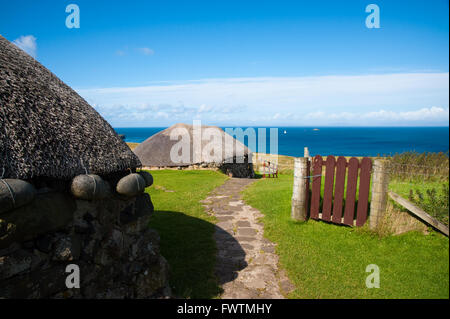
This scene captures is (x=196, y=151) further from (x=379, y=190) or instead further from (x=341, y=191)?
(x=379, y=190)

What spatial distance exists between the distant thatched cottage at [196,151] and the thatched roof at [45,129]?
13303mm

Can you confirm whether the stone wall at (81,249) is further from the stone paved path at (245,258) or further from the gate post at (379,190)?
the gate post at (379,190)

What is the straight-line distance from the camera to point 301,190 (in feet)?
23.6

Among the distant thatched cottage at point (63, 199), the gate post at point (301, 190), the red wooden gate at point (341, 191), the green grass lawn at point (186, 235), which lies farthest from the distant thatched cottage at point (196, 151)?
the distant thatched cottage at point (63, 199)

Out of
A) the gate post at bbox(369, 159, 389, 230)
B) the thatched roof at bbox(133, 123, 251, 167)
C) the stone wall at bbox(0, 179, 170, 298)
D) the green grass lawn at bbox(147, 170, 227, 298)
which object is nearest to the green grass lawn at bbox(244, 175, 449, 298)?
the gate post at bbox(369, 159, 389, 230)

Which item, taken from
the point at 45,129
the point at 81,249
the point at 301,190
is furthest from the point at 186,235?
the point at 45,129

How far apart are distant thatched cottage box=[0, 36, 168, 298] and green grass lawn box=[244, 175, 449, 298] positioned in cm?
265

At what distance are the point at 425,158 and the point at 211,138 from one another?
13556 millimetres

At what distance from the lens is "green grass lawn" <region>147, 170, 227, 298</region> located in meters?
4.82

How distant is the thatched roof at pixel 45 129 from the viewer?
3086mm

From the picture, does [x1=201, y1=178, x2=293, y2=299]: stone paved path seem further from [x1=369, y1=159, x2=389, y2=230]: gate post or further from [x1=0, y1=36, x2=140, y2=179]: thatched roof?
[x1=0, y1=36, x2=140, y2=179]: thatched roof

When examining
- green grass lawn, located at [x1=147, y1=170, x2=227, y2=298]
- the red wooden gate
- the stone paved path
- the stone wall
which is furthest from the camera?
the red wooden gate
